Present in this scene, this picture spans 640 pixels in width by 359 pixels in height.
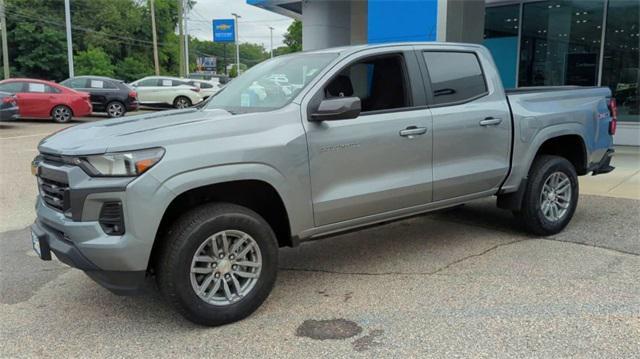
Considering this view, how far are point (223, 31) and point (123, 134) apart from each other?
177 ft

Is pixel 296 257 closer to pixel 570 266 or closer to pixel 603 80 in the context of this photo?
pixel 570 266

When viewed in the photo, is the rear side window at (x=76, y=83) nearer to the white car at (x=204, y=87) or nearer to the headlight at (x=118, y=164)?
the white car at (x=204, y=87)

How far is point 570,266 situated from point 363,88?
2361 millimetres

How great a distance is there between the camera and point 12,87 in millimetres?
17391

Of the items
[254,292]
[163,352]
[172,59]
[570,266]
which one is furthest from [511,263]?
[172,59]

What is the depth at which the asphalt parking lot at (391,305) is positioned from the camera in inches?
136

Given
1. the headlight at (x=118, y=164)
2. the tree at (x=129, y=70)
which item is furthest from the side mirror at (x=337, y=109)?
the tree at (x=129, y=70)

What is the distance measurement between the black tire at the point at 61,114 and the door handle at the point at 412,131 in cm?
1666

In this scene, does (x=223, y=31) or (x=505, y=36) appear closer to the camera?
(x=505, y=36)

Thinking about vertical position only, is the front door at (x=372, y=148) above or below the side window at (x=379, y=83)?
below

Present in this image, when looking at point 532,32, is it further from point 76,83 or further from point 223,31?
point 223,31

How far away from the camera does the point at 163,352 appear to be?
3.44 metres

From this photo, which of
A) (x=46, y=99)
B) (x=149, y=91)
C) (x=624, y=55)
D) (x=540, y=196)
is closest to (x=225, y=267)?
(x=540, y=196)

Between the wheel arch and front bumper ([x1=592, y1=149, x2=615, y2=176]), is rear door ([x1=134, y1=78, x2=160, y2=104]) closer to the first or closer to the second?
front bumper ([x1=592, y1=149, x2=615, y2=176])
